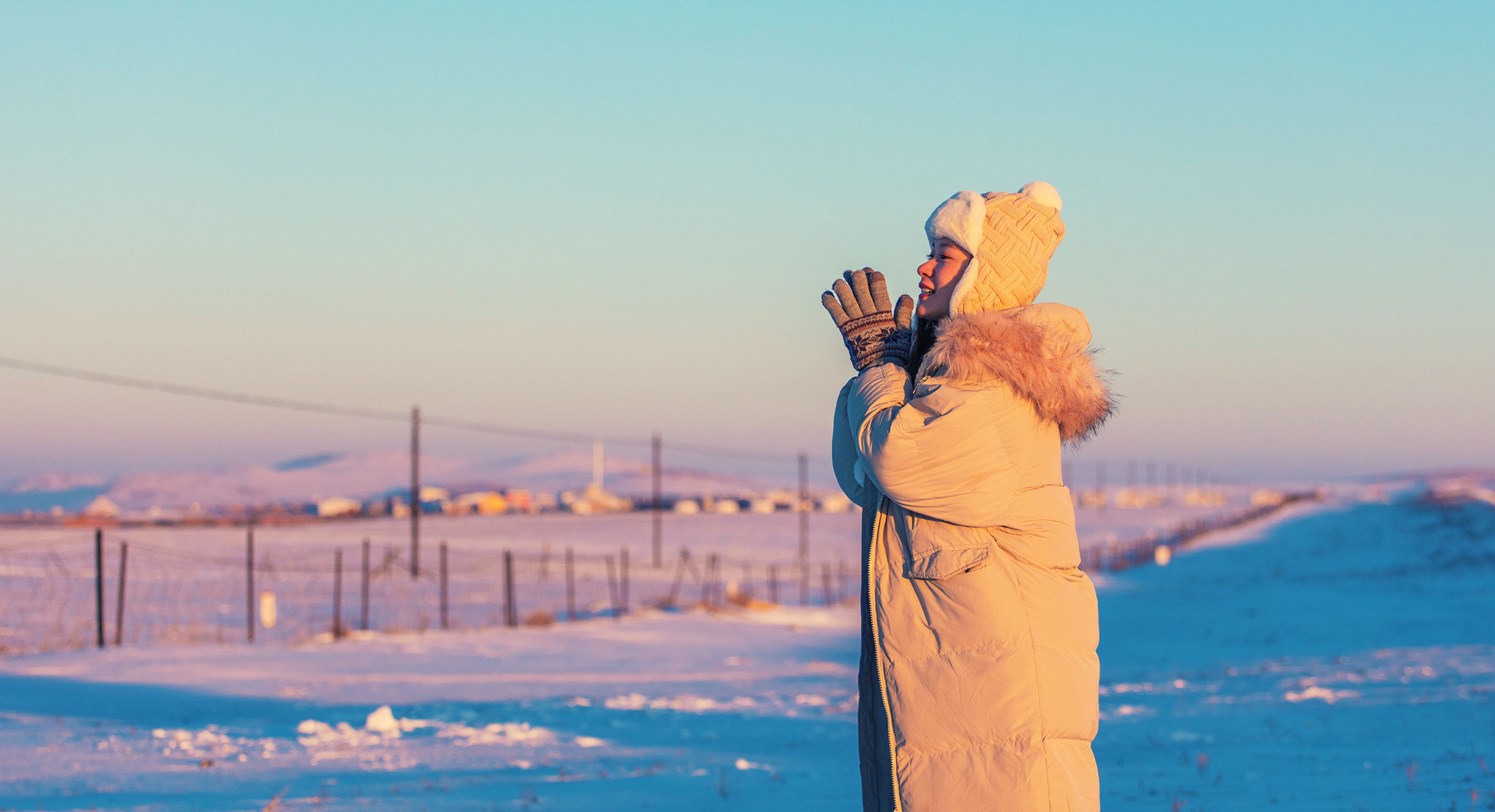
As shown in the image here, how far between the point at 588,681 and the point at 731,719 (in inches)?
170

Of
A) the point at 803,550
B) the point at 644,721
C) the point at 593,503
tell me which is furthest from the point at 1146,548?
the point at 593,503

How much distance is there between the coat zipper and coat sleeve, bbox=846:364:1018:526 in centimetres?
13

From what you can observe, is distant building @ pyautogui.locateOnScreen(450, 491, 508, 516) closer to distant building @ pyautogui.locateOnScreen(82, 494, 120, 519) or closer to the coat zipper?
distant building @ pyautogui.locateOnScreen(82, 494, 120, 519)

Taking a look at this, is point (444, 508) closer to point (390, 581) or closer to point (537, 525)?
point (537, 525)

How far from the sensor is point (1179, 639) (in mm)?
21922

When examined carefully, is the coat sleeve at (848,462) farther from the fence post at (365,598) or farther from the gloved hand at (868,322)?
the fence post at (365,598)

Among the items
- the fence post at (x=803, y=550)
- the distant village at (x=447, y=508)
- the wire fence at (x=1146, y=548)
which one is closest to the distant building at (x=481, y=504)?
→ the distant village at (x=447, y=508)

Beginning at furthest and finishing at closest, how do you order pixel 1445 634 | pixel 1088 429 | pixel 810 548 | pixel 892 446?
pixel 810 548
pixel 1445 634
pixel 1088 429
pixel 892 446

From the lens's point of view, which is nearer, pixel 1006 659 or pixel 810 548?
pixel 1006 659

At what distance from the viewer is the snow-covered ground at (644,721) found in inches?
266

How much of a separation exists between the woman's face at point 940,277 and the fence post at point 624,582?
23651 millimetres

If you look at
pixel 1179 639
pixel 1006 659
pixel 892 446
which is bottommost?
pixel 1179 639

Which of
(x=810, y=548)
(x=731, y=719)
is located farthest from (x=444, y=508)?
(x=731, y=719)

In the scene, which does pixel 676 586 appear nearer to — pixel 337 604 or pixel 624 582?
pixel 624 582
